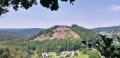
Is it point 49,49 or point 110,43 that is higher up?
point 110,43

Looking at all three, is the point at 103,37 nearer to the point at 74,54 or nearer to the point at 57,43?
the point at 74,54

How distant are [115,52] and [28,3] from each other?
16.0ft

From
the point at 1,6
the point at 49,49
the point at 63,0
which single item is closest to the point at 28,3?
the point at 1,6

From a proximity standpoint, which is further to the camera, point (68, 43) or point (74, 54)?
point (68, 43)

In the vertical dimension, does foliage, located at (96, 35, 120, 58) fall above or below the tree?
below

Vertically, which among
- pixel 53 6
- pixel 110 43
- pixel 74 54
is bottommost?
pixel 74 54

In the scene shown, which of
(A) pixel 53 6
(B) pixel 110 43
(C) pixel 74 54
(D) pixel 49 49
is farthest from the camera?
(D) pixel 49 49

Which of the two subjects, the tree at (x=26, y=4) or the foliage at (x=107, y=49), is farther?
the tree at (x=26, y=4)

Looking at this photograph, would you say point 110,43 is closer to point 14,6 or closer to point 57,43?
point 14,6

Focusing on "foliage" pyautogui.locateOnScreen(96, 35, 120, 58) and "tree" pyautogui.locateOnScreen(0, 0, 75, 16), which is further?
"tree" pyautogui.locateOnScreen(0, 0, 75, 16)

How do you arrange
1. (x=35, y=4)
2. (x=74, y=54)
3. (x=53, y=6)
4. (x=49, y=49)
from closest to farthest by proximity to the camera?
(x=53, y=6)
(x=35, y=4)
(x=74, y=54)
(x=49, y=49)

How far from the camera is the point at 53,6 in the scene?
21.6 ft

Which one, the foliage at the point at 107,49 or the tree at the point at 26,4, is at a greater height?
the tree at the point at 26,4

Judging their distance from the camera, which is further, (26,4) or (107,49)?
(26,4)
